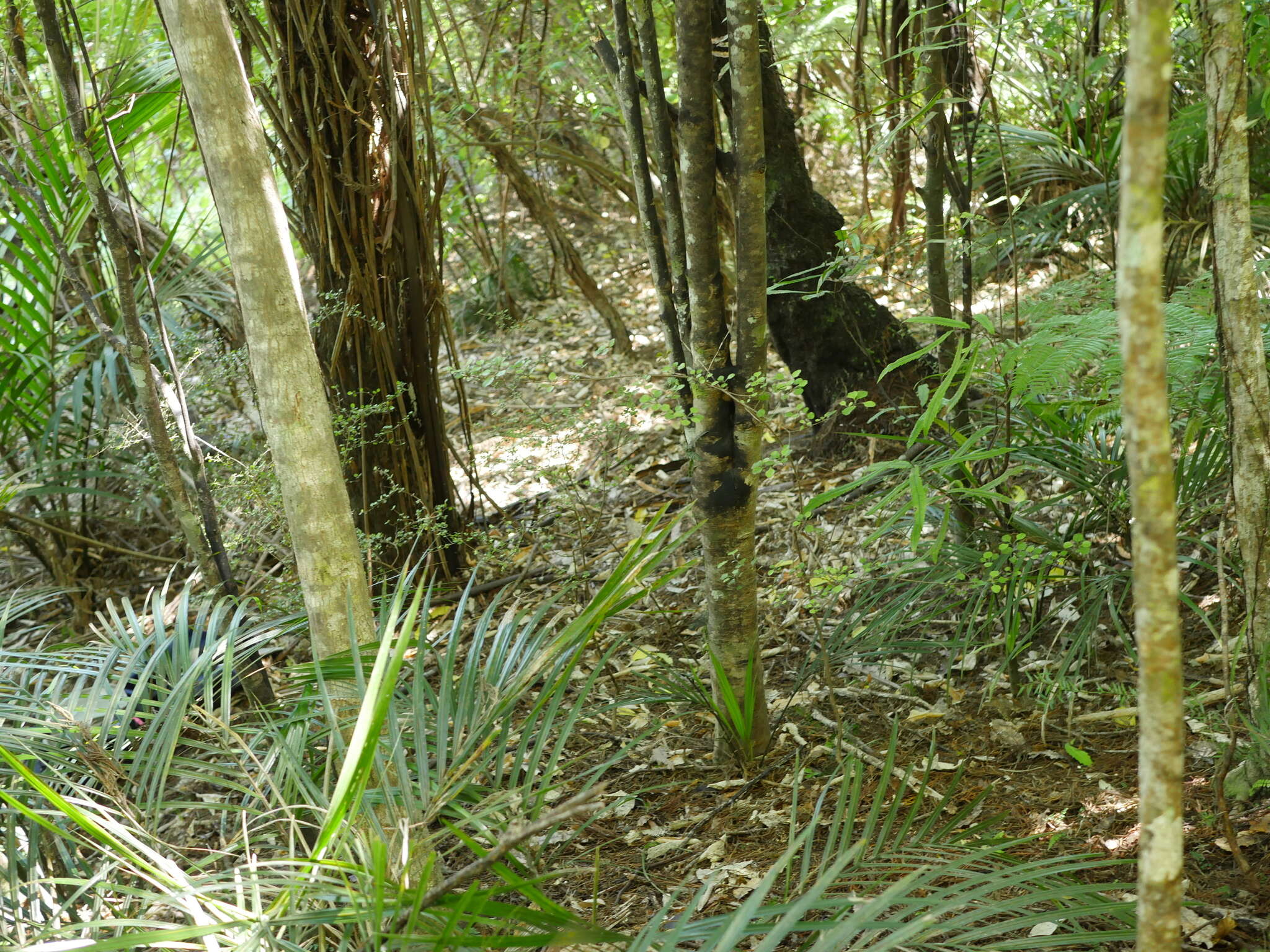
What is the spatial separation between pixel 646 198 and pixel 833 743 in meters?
1.27

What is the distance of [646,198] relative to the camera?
2.14 metres

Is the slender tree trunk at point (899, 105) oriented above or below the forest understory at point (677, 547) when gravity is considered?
above

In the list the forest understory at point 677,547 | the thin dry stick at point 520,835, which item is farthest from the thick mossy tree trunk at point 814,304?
the thin dry stick at point 520,835

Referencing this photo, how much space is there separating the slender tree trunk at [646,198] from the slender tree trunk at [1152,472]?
4.17 ft

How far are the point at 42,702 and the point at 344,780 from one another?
90 cm

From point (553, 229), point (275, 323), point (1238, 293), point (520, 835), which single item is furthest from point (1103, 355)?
point (553, 229)

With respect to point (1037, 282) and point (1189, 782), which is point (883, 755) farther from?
point (1037, 282)

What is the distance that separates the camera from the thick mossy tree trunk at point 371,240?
2727 mm

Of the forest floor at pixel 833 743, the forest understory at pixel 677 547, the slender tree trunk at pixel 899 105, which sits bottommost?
the forest floor at pixel 833 743

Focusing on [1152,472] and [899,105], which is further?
[899,105]

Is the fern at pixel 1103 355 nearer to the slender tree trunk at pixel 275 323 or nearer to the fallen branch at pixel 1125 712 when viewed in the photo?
the fallen branch at pixel 1125 712

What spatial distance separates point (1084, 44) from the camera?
3293mm

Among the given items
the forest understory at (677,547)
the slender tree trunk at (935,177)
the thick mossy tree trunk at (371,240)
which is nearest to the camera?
the forest understory at (677,547)

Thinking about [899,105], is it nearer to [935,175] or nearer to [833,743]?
[935,175]
